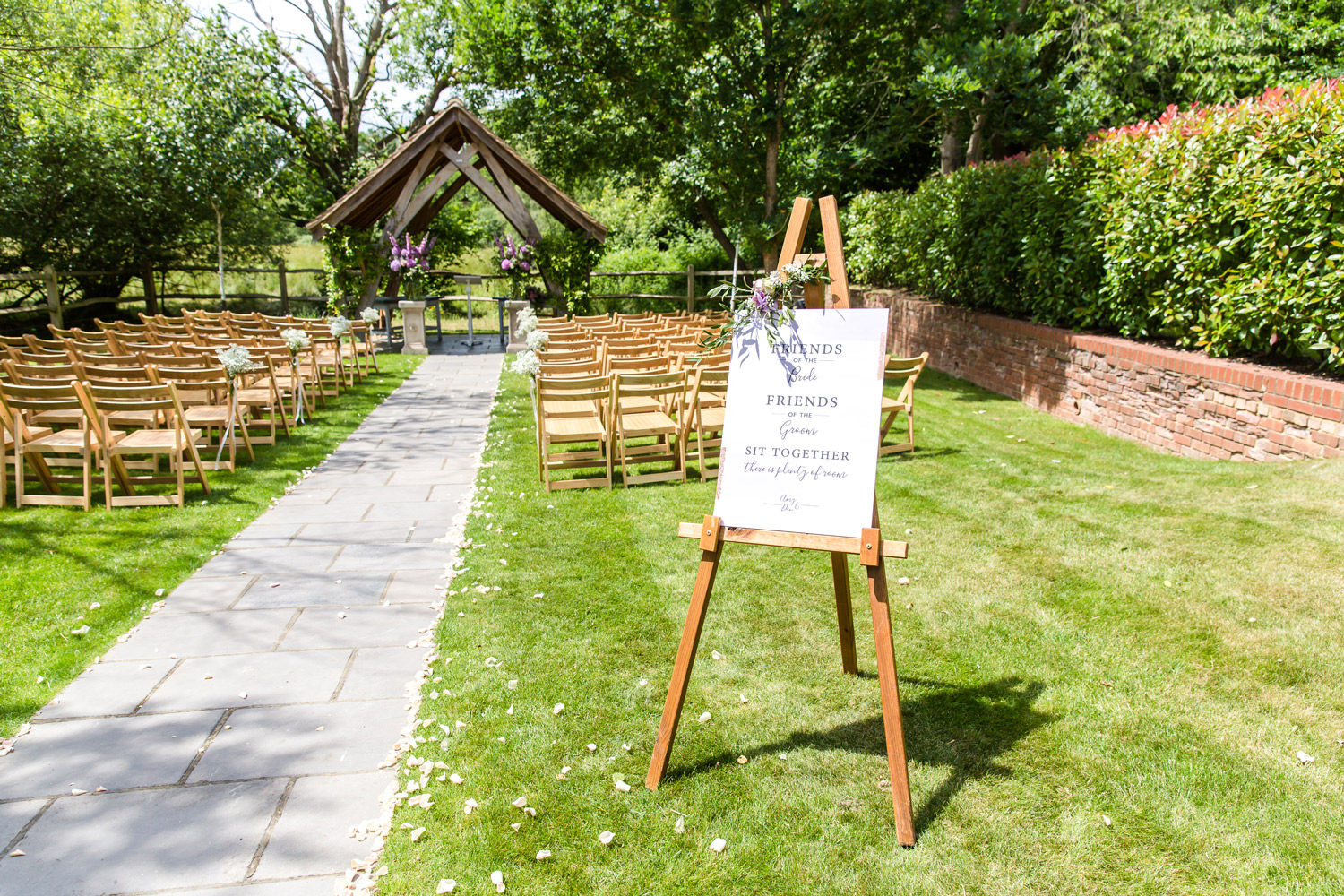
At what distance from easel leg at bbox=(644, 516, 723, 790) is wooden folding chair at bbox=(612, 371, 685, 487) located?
370 centimetres

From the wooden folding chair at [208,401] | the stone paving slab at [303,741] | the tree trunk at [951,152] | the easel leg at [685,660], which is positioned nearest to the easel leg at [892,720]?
the easel leg at [685,660]

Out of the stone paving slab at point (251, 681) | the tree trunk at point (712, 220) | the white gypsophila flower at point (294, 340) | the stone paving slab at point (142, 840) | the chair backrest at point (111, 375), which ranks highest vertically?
the tree trunk at point (712, 220)

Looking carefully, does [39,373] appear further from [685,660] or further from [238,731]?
[685,660]

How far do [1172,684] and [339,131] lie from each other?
2785 centimetres

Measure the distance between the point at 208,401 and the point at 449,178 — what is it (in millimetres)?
9955

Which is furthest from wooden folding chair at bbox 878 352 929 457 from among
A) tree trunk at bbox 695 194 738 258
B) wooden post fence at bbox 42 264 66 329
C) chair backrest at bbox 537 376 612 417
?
wooden post fence at bbox 42 264 66 329

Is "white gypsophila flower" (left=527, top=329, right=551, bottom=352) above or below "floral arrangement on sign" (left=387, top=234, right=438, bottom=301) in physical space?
below

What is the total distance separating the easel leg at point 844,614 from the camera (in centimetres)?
341

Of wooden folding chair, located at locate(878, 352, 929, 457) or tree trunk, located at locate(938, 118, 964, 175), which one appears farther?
tree trunk, located at locate(938, 118, 964, 175)

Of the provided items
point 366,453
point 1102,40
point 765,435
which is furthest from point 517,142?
point 765,435

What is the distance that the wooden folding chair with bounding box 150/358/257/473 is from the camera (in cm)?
702

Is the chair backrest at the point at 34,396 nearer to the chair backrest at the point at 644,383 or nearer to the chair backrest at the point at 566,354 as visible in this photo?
the chair backrest at the point at 644,383

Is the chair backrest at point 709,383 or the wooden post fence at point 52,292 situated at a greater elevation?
the wooden post fence at point 52,292

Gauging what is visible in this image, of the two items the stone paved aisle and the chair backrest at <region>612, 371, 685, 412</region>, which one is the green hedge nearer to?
the chair backrest at <region>612, 371, 685, 412</region>
